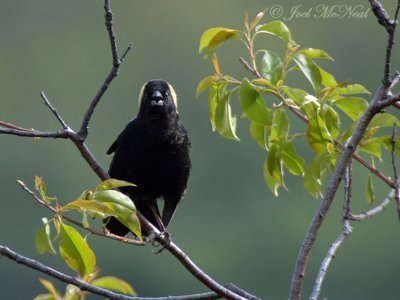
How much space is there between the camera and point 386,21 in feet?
9.74

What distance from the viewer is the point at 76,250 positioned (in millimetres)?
3125

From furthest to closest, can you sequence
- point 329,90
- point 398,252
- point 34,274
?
point 398,252, point 34,274, point 329,90

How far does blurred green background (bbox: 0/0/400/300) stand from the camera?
1145 inches

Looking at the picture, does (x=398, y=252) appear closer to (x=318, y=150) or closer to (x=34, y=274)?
(x=34, y=274)

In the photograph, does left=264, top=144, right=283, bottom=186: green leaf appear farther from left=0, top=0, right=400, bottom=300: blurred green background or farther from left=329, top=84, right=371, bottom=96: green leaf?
left=0, top=0, right=400, bottom=300: blurred green background

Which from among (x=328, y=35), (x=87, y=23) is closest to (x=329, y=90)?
(x=328, y=35)

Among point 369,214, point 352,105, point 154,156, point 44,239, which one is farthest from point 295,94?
point 154,156

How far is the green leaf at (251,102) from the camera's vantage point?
319cm

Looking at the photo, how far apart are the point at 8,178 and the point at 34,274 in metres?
5.56

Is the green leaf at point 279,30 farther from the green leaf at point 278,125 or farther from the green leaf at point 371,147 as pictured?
the green leaf at point 371,147

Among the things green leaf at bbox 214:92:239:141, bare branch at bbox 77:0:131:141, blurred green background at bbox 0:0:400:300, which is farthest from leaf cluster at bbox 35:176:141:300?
blurred green background at bbox 0:0:400:300

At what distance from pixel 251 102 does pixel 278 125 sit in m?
0.23

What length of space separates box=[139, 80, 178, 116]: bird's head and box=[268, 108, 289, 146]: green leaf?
205cm

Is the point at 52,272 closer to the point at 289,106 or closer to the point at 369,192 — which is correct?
the point at 289,106
